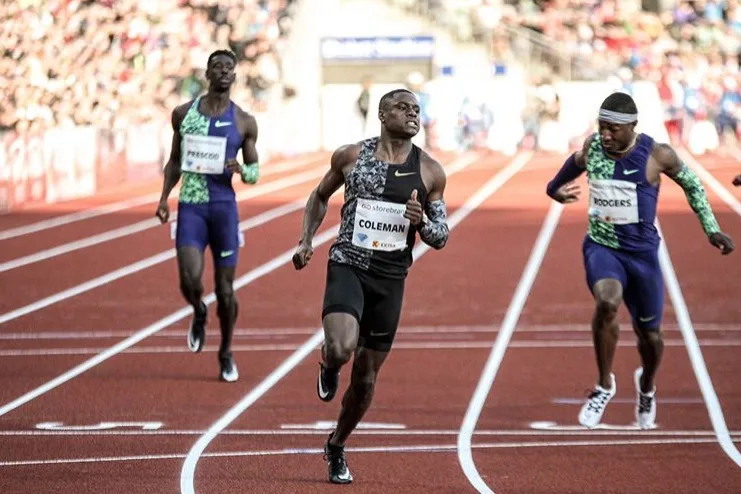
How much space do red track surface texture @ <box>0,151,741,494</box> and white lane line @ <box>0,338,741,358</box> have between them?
0.10 feet

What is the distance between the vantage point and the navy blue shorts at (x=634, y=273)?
9.52 meters

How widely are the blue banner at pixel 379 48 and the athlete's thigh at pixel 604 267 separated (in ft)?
103

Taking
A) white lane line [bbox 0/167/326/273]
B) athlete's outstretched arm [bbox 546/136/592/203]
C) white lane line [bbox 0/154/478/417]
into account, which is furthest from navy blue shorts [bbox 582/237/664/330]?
white lane line [bbox 0/167/326/273]

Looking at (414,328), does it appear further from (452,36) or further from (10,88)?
(452,36)

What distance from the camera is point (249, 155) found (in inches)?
443

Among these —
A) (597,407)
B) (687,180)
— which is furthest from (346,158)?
(597,407)

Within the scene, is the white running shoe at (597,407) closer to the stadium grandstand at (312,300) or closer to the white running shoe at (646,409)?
the stadium grandstand at (312,300)

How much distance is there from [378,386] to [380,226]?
11.9ft

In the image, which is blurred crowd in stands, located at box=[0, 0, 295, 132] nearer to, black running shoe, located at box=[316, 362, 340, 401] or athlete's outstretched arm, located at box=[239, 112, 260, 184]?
athlete's outstretched arm, located at box=[239, 112, 260, 184]

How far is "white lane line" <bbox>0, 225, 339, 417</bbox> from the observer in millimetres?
10727

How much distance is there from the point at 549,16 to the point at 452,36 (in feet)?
8.67

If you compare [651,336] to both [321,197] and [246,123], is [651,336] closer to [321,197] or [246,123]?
[321,197]

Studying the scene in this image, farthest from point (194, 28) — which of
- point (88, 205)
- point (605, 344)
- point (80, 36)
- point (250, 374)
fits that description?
point (605, 344)

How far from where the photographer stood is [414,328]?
561 inches
